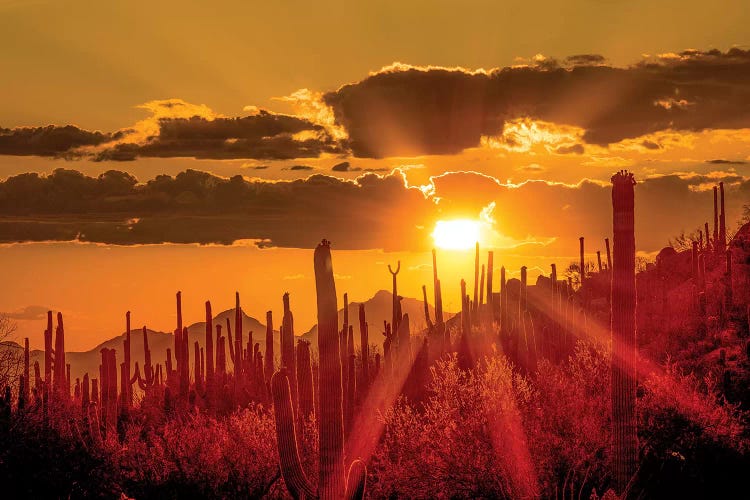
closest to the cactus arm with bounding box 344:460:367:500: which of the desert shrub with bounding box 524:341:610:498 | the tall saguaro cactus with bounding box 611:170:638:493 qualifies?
the desert shrub with bounding box 524:341:610:498

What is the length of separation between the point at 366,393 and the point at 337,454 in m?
22.1

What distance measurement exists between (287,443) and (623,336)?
7512 mm

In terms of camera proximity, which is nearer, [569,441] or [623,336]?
[623,336]

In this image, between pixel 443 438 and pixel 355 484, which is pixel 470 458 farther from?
pixel 355 484

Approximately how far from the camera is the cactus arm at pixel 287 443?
19281 millimetres

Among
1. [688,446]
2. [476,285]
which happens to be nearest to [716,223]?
[476,285]

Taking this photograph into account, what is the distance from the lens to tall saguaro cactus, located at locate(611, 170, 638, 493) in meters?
20.7

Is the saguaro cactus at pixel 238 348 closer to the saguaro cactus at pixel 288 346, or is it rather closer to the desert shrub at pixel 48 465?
the saguaro cactus at pixel 288 346

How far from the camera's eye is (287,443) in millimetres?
19391

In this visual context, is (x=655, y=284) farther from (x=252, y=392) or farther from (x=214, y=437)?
(x=214, y=437)

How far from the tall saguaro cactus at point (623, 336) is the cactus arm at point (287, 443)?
669 cm

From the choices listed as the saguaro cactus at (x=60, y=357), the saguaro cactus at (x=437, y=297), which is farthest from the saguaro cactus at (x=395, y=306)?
the saguaro cactus at (x=60, y=357)

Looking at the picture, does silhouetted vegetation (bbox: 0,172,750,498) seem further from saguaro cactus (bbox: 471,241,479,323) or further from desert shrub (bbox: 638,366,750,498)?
saguaro cactus (bbox: 471,241,479,323)

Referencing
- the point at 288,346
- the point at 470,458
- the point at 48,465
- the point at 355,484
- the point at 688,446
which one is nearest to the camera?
the point at 355,484
